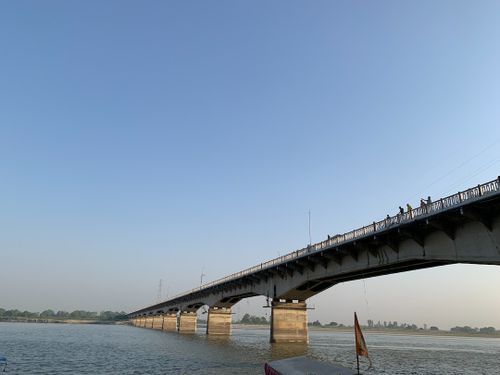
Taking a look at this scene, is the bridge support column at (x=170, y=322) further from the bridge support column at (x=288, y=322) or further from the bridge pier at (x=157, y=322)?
the bridge support column at (x=288, y=322)

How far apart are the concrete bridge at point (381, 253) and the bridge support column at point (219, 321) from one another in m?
12.4

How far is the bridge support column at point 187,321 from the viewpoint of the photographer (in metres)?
121

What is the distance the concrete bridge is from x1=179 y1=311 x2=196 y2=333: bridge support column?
46442 millimetres

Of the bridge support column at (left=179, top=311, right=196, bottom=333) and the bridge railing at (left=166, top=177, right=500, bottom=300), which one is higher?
the bridge railing at (left=166, top=177, right=500, bottom=300)

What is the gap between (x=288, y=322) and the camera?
57531 mm

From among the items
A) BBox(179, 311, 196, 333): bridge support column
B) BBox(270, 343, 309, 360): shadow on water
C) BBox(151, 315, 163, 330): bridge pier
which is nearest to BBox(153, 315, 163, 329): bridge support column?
BBox(151, 315, 163, 330): bridge pier

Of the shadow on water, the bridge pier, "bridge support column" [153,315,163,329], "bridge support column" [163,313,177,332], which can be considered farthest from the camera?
"bridge support column" [153,315,163,329]

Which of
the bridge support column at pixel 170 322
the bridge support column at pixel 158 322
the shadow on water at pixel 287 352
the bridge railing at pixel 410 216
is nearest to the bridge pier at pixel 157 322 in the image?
the bridge support column at pixel 158 322

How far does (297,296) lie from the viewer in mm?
57812

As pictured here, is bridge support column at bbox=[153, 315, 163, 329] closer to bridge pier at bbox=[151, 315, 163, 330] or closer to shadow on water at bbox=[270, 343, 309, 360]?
bridge pier at bbox=[151, 315, 163, 330]

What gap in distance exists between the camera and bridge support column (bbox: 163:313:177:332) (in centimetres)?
14250

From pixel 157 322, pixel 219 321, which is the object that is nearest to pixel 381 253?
pixel 219 321

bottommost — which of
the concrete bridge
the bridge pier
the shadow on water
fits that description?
the shadow on water

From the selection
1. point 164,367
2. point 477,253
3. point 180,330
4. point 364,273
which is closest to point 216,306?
point 180,330
